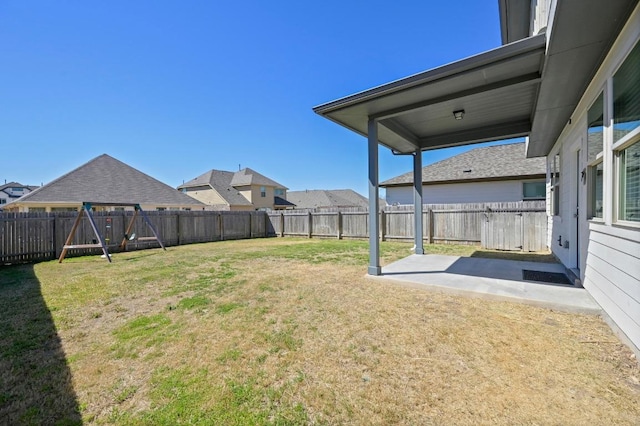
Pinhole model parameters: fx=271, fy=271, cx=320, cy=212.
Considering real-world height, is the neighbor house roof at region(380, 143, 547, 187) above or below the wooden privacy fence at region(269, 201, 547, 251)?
above

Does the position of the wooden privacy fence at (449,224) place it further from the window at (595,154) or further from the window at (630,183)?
the window at (630,183)

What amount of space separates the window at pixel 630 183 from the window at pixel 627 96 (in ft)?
0.62

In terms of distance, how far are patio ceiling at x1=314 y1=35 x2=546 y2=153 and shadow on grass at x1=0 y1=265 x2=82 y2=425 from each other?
4.84 m

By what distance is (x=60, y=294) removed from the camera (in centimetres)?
482

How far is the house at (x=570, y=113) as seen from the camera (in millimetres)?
2453

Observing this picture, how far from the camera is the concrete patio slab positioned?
3.73m

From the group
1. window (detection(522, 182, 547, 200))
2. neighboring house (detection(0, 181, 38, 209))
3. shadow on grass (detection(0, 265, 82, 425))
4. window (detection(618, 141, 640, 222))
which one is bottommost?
shadow on grass (detection(0, 265, 82, 425))

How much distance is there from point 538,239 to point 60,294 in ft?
40.5

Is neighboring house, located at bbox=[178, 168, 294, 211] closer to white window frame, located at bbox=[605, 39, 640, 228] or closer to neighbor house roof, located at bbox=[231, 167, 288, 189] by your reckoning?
neighbor house roof, located at bbox=[231, 167, 288, 189]

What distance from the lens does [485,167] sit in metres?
15.2

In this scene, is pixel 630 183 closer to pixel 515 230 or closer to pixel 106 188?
pixel 515 230

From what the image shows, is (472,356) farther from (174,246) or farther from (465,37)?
(174,246)

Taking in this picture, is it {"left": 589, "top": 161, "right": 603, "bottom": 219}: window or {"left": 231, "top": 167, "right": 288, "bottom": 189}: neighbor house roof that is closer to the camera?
{"left": 589, "top": 161, "right": 603, "bottom": 219}: window

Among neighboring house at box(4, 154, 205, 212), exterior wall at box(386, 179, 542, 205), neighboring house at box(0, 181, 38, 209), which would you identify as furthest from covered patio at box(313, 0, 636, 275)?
neighboring house at box(0, 181, 38, 209)
